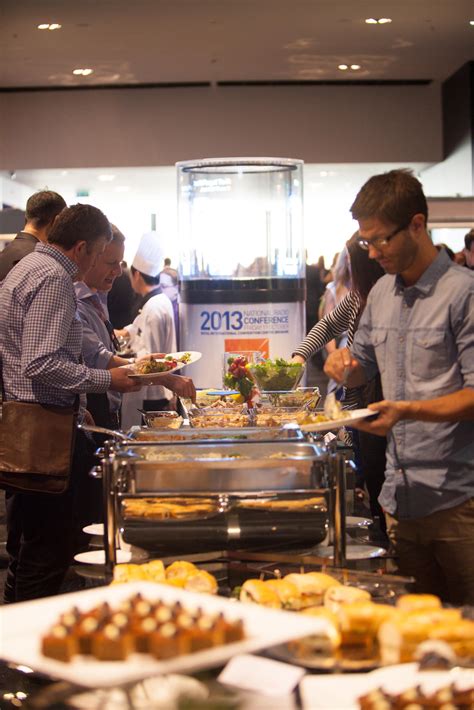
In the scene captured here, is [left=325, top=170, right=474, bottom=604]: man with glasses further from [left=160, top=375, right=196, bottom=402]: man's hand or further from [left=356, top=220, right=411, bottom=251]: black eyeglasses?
[left=160, top=375, right=196, bottom=402]: man's hand

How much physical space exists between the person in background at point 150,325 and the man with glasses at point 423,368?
3.37m

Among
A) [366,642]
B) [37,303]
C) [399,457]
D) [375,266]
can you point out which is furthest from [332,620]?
[375,266]

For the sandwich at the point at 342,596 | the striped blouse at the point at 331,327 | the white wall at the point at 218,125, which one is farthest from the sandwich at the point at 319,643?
the white wall at the point at 218,125

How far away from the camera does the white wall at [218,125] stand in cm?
1300

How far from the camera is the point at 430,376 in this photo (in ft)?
7.87

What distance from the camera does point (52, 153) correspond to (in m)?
13.2

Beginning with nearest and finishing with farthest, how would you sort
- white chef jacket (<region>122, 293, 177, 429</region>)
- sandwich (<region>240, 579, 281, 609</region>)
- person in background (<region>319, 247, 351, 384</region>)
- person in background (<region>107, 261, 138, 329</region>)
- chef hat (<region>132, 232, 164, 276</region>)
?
1. sandwich (<region>240, 579, 281, 609</region>)
2. person in background (<region>319, 247, 351, 384</region>)
3. white chef jacket (<region>122, 293, 177, 429</region>)
4. chef hat (<region>132, 232, 164, 276</region>)
5. person in background (<region>107, 261, 138, 329</region>)

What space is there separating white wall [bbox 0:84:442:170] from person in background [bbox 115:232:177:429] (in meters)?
6.65

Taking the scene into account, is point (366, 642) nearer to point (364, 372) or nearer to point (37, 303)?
point (364, 372)

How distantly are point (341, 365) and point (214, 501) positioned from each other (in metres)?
0.55

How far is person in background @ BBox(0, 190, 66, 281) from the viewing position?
428cm

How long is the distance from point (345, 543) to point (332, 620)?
0.59 m

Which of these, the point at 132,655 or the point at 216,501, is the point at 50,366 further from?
the point at 132,655

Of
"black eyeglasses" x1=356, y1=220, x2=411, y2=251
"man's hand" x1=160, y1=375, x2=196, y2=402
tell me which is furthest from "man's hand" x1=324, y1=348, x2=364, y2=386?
"man's hand" x1=160, y1=375, x2=196, y2=402
